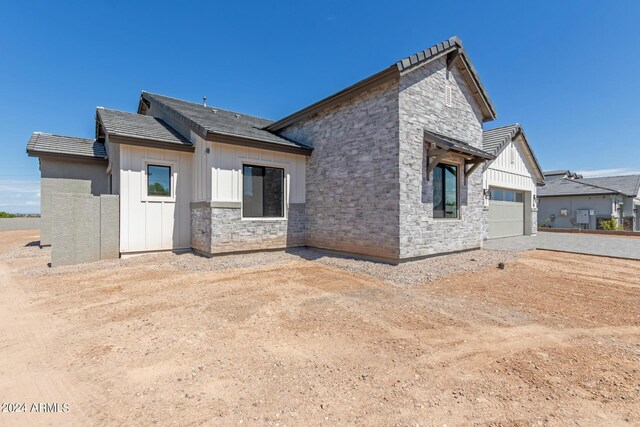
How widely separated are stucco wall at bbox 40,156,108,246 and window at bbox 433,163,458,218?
13.3 metres

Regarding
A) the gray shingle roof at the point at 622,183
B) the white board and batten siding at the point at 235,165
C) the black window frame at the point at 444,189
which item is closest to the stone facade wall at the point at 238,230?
the white board and batten siding at the point at 235,165

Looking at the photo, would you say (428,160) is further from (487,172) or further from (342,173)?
(487,172)

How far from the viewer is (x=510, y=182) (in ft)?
43.6

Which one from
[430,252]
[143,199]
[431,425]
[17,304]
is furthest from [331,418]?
[143,199]

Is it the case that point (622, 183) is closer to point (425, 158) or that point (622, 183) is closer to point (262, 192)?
Answer: point (425, 158)

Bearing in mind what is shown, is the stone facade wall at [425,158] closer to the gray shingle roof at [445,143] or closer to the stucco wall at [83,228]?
the gray shingle roof at [445,143]

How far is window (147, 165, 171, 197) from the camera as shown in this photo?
28.2 ft

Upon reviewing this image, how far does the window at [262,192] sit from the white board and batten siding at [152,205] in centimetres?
207

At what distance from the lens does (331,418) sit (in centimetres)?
205

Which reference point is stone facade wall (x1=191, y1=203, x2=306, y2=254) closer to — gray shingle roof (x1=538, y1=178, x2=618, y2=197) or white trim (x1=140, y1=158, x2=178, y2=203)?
white trim (x1=140, y1=158, x2=178, y2=203)

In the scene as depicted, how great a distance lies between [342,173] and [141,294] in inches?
242

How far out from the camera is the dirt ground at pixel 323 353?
2141 mm

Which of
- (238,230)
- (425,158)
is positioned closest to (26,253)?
(238,230)

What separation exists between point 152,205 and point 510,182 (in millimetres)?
15474
